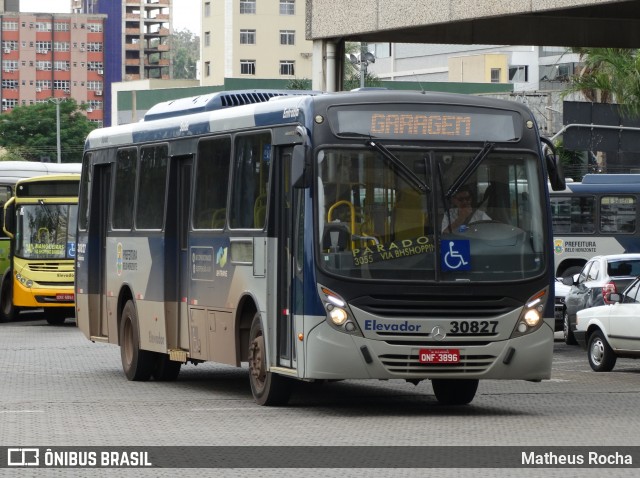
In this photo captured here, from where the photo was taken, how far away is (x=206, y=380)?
19359 mm

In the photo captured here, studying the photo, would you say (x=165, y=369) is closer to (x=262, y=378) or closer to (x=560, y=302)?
(x=262, y=378)

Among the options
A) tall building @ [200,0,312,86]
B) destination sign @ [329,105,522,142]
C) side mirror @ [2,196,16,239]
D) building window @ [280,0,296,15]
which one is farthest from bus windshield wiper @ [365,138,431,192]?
building window @ [280,0,296,15]

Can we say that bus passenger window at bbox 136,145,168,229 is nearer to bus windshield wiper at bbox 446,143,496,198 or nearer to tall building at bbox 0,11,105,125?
bus windshield wiper at bbox 446,143,496,198

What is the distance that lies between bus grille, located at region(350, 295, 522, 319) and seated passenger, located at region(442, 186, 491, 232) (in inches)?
25.3

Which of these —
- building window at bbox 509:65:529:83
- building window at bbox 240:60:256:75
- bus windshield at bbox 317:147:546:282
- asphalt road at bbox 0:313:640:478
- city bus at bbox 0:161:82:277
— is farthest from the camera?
building window at bbox 240:60:256:75

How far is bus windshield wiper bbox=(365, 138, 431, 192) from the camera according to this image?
1430 cm

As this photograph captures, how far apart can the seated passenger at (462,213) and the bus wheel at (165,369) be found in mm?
5720

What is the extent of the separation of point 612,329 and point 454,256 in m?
8.03

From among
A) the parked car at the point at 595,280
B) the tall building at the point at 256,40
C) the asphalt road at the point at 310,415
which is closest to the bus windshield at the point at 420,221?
the asphalt road at the point at 310,415

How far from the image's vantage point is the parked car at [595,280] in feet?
88.8

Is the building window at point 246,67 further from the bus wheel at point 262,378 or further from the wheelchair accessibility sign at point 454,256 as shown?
the wheelchair accessibility sign at point 454,256

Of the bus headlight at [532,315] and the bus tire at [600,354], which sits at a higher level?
the bus headlight at [532,315]

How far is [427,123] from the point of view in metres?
14.6

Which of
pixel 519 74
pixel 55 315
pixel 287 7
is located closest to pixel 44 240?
pixel 55 315
